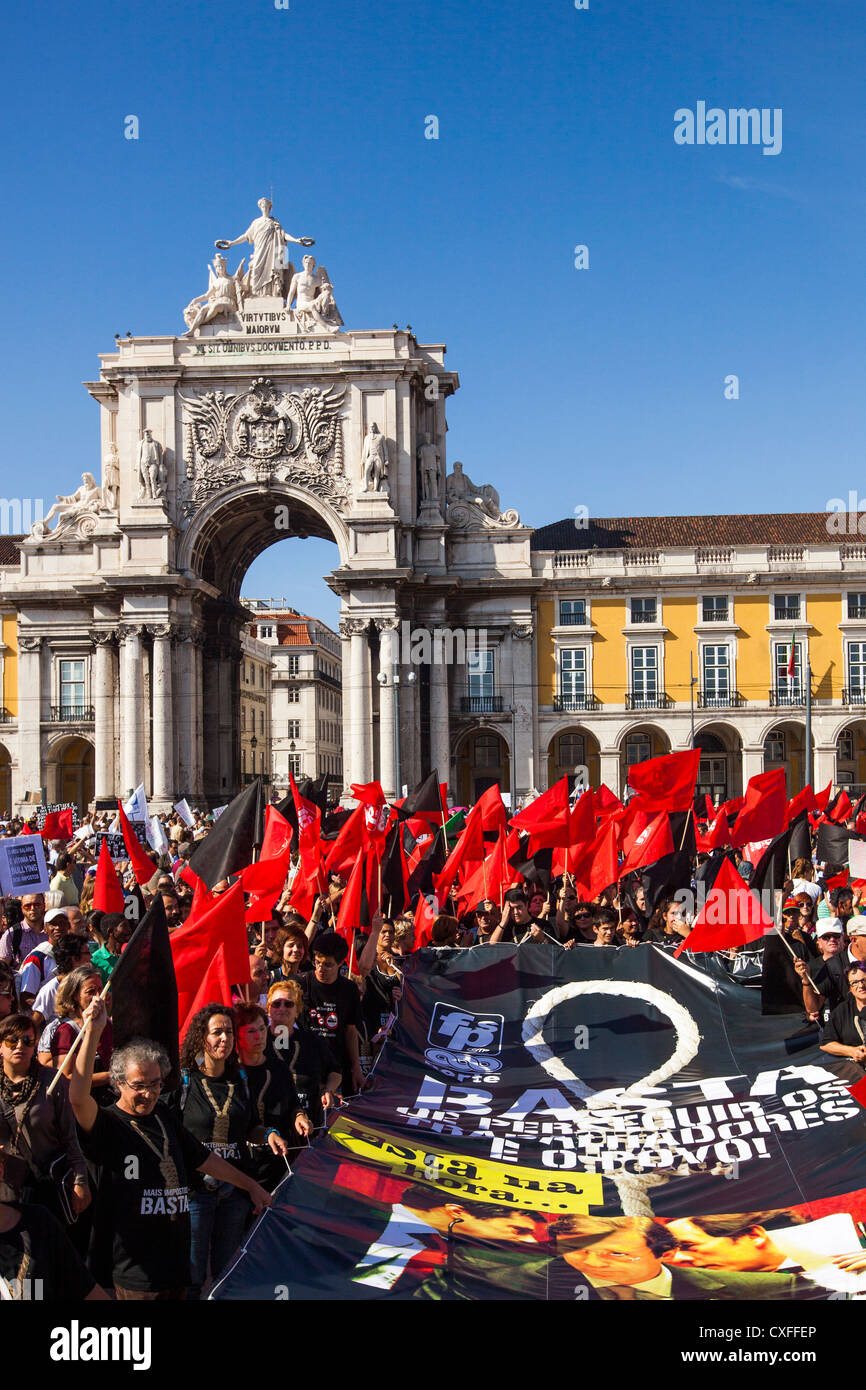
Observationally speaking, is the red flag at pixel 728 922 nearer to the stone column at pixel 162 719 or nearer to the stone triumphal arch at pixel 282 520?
the stone triumphal arch at pixel 282 520

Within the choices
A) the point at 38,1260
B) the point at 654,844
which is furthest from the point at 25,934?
the point at 654,844

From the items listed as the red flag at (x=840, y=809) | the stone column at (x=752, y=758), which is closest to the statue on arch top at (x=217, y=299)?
the stone column at (x=752, y=758)

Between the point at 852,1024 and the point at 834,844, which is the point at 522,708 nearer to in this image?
the point at 834,844

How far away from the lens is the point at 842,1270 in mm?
6848

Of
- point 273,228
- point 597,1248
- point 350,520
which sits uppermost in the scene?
point 273,228

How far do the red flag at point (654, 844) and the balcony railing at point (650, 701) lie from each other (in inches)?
1416

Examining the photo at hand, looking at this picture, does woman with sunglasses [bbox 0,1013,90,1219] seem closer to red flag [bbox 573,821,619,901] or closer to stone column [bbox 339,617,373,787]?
red flag [bbox 573,821,619,901]

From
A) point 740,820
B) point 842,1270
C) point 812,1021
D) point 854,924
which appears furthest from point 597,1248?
point 740,820

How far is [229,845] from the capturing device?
14.1 metres

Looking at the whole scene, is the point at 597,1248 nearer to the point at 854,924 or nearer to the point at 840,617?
the point at 854,924

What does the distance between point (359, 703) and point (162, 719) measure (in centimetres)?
751

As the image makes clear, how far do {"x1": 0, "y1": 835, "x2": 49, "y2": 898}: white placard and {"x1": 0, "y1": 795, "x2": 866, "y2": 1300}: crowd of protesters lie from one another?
180 cm
